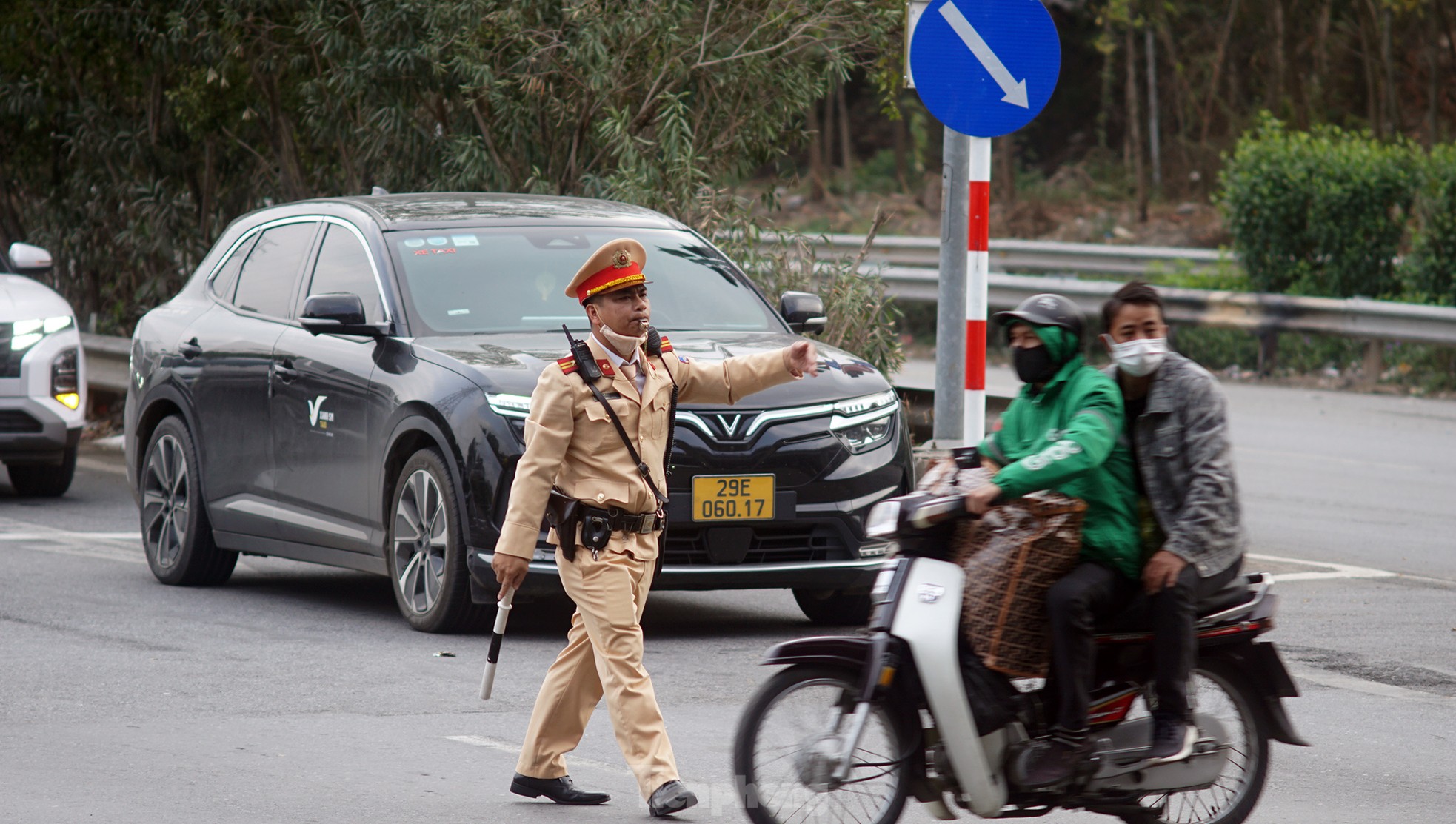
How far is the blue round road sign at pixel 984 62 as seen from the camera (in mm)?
9070

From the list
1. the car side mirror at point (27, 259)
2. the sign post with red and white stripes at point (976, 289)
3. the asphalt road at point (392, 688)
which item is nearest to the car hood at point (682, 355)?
the sign post with red and white stripes at point (976, 289)

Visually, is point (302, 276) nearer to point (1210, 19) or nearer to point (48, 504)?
point (48, 504)

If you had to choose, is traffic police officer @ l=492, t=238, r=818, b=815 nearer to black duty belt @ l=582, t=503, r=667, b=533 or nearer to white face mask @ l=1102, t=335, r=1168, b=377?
black duty belt @ l=582, t=503, r=667, b=533

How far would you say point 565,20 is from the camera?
43.8 feet

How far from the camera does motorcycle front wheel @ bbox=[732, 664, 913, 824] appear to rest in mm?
5184

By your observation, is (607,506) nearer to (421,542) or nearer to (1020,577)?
(1020,577)

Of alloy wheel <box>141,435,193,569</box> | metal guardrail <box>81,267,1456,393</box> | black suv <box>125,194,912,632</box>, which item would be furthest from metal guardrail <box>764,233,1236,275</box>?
alloy wheel <box>141,435,193,569</box>

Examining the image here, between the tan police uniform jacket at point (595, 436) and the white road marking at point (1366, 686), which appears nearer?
the tan police uniform jacket at point (595, 436)

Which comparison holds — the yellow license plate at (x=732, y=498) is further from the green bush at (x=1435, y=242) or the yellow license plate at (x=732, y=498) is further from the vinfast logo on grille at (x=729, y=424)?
the green bush at (x=1435, y=242)

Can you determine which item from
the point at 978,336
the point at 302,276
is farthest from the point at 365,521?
the point at 978,336

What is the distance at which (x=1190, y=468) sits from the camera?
5.24 meters

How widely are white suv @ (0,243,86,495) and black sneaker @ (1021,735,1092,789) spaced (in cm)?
862

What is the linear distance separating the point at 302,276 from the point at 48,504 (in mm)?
4023

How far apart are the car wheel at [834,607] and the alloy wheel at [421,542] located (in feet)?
5.07
